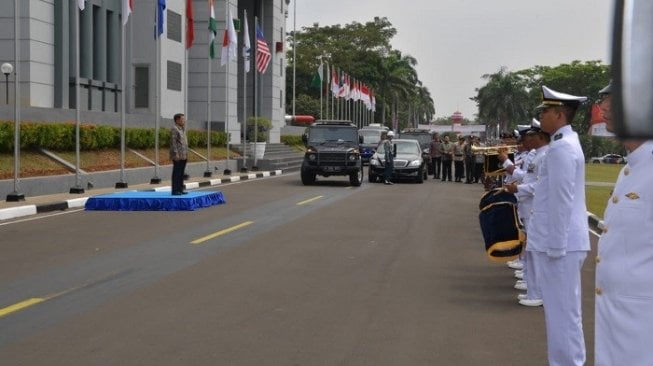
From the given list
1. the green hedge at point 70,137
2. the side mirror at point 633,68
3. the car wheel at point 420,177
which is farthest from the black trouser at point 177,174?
the side mirror at point 633,68

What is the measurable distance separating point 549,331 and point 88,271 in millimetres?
6077

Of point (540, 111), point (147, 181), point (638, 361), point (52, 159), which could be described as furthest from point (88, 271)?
point (147, 181)

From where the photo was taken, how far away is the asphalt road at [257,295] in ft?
20.2

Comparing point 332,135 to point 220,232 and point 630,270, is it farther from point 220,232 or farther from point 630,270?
point 630,270

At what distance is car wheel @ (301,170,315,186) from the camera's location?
28.0 meters

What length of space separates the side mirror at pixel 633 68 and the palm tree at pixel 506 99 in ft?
306

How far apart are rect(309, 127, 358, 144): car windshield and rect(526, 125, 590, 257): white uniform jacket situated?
919 inches

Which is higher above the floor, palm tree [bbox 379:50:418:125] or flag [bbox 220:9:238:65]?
palm tree [bbox 379:50:418:125]

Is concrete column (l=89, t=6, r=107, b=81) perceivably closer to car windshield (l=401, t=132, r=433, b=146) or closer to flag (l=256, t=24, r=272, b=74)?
flag (l=256, t=24, r=272, b=74)

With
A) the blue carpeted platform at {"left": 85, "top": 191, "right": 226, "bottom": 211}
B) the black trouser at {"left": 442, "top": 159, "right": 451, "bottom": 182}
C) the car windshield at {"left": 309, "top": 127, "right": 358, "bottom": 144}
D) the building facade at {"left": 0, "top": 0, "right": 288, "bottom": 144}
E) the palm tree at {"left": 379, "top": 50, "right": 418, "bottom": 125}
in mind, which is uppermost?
the palm tree at {"left": 379, "top": 50, "right": 418, "bottom": 125}

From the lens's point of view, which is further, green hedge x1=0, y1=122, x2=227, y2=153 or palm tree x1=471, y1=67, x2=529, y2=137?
palm tree x1=471, y1=67, x2=529, y2=137

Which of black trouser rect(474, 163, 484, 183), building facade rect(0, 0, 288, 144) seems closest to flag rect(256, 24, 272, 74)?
building facade rect(0, 0, 288, 144)

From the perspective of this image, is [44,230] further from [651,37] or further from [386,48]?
[386,48]

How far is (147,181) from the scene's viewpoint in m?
26.8
